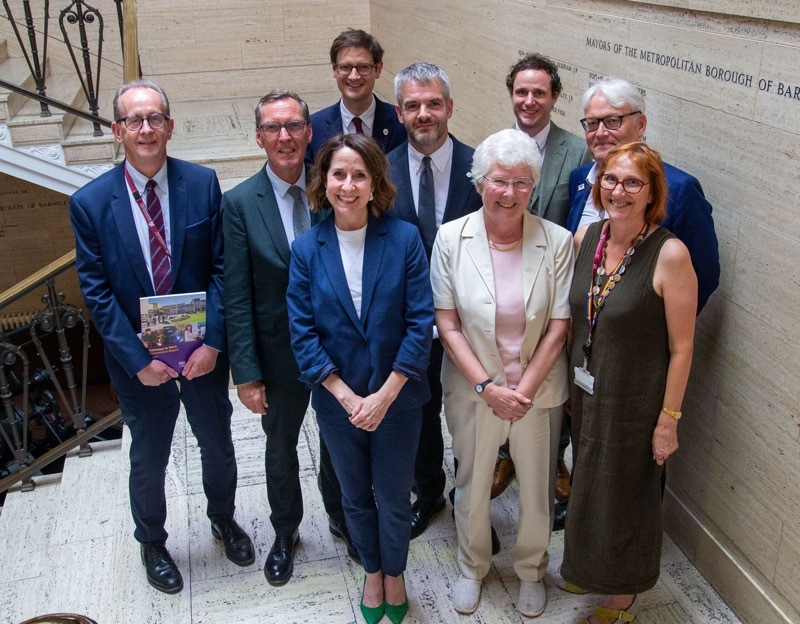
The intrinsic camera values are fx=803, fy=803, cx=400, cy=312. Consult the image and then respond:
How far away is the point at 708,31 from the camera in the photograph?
3.05 m

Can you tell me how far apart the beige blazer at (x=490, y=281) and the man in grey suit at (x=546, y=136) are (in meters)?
0.43

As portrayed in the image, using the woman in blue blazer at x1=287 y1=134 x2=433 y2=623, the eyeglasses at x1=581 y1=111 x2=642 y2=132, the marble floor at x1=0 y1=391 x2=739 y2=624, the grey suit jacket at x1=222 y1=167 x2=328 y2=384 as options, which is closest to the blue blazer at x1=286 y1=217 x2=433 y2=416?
the woman in blue blazer at x1=287 y1=134 x2=433 y2=623

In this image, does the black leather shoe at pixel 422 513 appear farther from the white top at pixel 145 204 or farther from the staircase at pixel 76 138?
the staircase at pixel 76 138

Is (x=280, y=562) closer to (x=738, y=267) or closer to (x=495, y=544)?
(x=495, y=544)

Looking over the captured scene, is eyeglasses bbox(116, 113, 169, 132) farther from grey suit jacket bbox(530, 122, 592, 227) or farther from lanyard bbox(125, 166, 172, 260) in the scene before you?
grey suit jacket bbox(530, 122, 592, 227)

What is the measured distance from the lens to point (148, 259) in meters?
3.02

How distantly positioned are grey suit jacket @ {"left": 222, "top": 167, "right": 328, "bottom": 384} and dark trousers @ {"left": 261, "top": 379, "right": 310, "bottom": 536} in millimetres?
107

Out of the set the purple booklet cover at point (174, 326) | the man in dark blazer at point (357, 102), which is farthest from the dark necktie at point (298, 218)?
the man in dark blazer at point (357, 102)

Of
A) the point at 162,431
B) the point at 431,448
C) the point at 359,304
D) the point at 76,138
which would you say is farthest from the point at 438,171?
the point at 76,138

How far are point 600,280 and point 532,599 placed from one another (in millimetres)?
1332

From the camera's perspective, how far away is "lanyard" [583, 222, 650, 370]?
2675 mm

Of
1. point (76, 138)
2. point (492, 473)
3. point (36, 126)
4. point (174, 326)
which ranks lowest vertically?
point (492, 473)

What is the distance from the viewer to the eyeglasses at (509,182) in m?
2.73

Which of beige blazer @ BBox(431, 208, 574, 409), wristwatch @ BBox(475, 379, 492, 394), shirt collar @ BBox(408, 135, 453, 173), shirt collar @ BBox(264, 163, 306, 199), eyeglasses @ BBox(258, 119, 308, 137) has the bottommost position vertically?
wristwatch @ BBox(475, 379, 492, 394)
